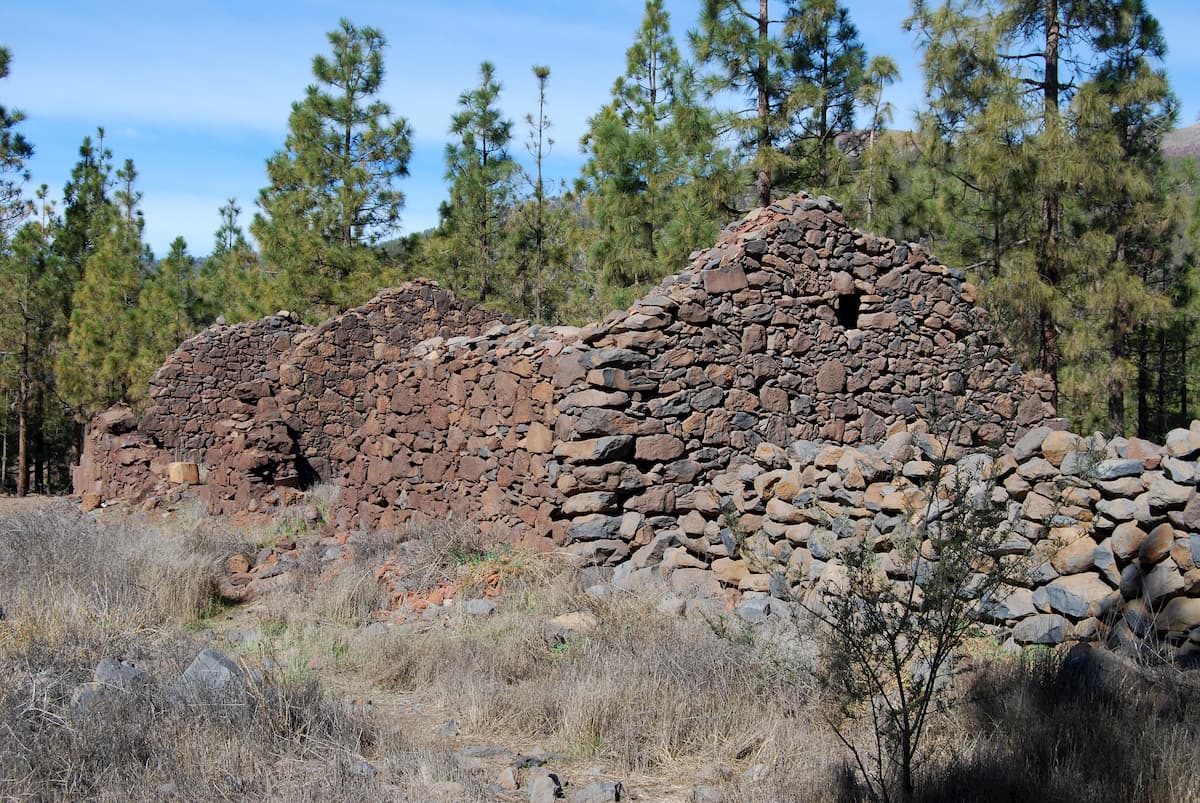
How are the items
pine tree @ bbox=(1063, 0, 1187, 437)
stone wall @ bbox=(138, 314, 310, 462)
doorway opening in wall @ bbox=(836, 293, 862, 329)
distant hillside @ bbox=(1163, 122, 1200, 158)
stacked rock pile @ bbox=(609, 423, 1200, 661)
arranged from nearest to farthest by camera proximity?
stacked rock pile @ bbox=(609, 423, 1200, 661), doorway opening in wall @ bbox=(836, 293, 862, 329), pine tree @ bbox=(1063, 0, 1187, 437), stone wall @ bbox=(138, 314, 310, 462), distant hillside @ bbox=(1163, 122, 1200, 158)

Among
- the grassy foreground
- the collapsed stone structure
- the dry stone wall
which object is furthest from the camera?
the dry stone wall

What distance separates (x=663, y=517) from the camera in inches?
303

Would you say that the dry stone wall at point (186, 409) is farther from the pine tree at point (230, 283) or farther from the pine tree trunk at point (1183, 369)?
the pine tree trunk at point (1183, 369)

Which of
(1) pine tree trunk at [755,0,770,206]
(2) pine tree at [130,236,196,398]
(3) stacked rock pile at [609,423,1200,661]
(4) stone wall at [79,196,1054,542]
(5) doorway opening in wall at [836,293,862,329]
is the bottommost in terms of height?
(3) stacked rock pile at [609,423,1200,661]

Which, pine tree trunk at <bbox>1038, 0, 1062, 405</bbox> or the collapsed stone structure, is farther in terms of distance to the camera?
pine tree trunk at <bbox>1038, 0, 1062, 405</bbox>

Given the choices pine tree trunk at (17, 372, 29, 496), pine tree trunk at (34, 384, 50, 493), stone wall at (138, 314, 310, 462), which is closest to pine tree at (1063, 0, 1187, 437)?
stone wall at (138, 314, 310, 462)

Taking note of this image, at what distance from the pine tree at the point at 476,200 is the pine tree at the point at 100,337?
8769mm

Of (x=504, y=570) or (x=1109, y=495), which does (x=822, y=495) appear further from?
(x=504, y=570)

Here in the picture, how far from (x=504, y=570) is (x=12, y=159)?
74.6 ft

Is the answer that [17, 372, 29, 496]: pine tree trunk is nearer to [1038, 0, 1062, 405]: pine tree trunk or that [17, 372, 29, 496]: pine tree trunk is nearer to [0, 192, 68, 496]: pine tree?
[0, 192, 68, 496]: pine tree

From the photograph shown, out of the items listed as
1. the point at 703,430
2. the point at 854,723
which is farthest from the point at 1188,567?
the point at 703,430

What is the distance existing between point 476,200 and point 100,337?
1045cm

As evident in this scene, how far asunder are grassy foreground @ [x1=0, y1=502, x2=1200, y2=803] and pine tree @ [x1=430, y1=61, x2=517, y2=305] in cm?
1627

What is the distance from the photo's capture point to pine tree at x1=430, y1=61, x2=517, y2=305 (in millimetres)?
21938
